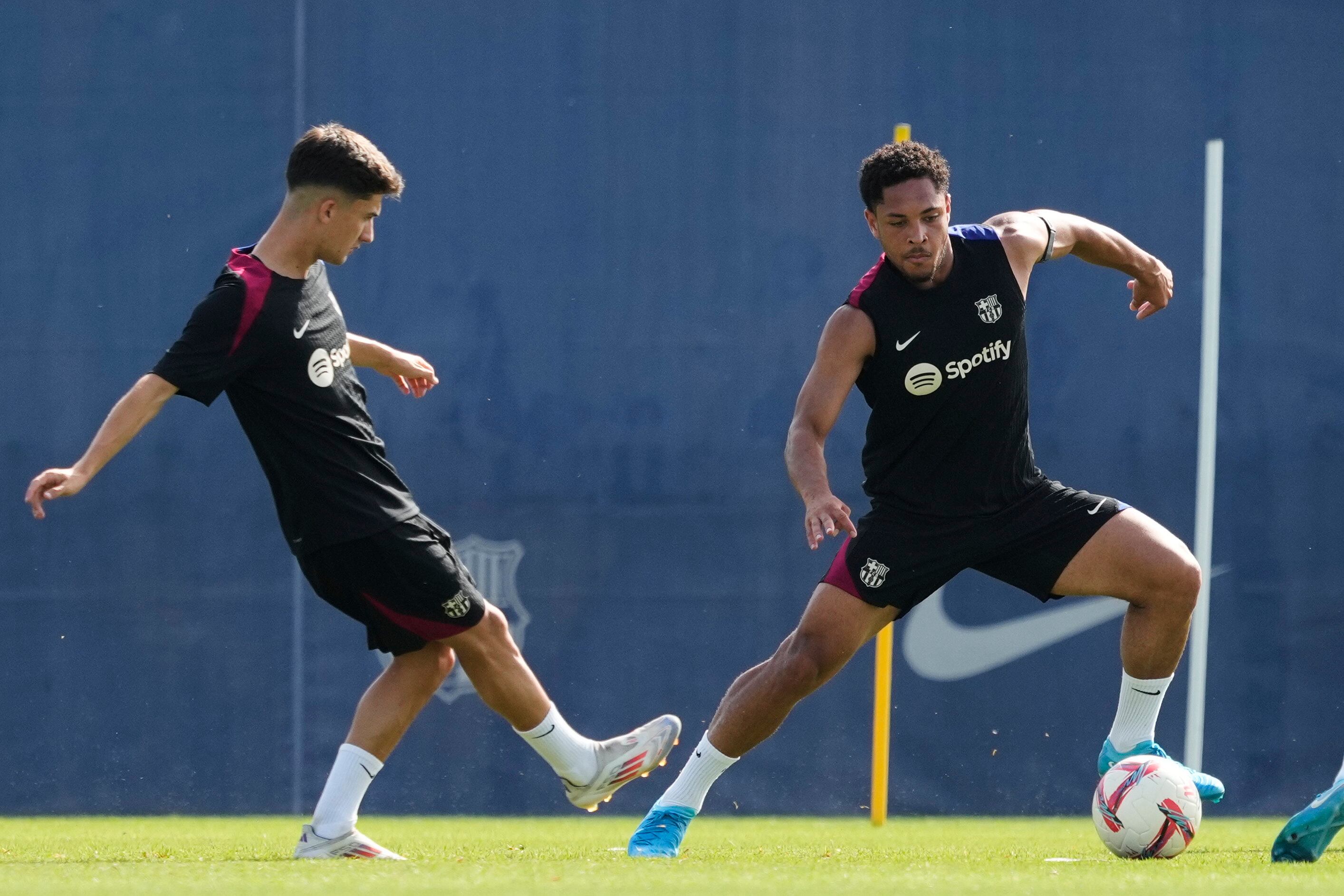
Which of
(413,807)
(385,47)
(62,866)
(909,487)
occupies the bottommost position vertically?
(413,807)

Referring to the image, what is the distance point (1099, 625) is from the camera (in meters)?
7.18

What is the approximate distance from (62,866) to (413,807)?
2.80 m

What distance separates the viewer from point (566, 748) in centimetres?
455

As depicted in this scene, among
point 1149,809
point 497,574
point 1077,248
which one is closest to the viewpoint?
point 1149,809

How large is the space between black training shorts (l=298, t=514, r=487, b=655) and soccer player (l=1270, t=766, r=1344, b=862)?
89.0 inches

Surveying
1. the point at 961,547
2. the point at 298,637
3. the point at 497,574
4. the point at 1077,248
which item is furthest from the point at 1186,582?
the point at 298,637

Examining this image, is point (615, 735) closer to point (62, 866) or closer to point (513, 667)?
point (513, 667)

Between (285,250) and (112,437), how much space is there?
712mm

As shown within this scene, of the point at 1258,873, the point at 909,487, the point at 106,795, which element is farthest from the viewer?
the point at 106,795

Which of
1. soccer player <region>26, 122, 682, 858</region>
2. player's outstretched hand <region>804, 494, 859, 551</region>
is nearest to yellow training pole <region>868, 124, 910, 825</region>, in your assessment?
soccer player <region>26, 122, 682, 858</region>

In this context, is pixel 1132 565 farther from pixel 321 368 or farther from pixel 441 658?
pixel 321 368

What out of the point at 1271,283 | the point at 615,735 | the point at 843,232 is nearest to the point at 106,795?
the point at 615,735

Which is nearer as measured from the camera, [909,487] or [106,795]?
[909,487]

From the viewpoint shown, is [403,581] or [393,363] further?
[393,363]
